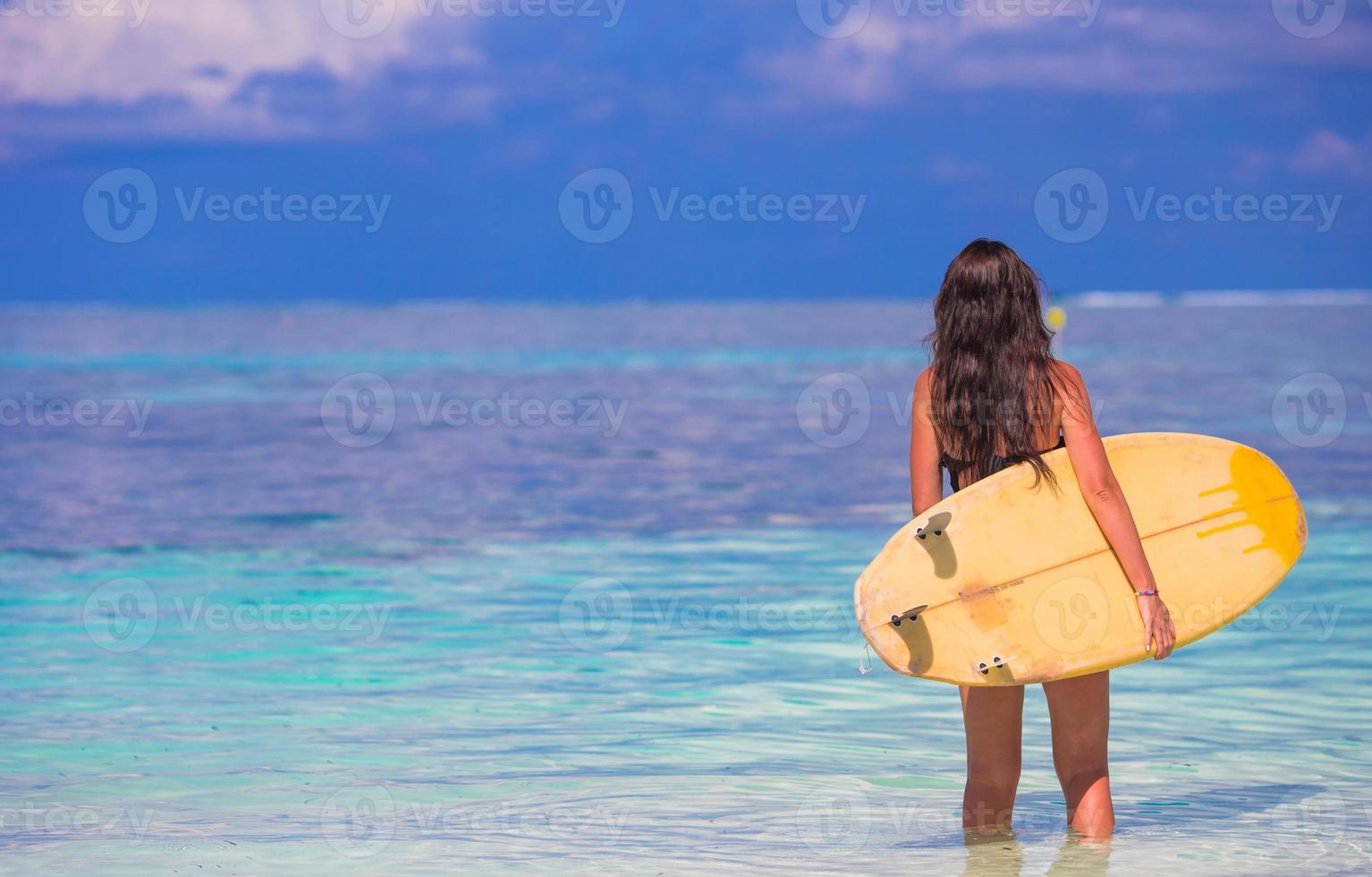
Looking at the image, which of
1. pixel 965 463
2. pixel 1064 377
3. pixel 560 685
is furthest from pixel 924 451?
pixel 560 685

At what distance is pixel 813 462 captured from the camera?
17109 mm

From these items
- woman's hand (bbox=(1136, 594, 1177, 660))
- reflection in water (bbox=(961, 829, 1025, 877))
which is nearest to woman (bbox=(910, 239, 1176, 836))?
woman's hand (bbox=(1136, 594, 1177, 660))

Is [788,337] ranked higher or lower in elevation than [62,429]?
higher

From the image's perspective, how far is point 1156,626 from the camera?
4.04 meters

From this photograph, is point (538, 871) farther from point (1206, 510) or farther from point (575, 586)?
point (575, 586)

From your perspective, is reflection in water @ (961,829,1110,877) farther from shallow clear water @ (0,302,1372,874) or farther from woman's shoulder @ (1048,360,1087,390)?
woman's shoulder @ (1048,360,1087,390)

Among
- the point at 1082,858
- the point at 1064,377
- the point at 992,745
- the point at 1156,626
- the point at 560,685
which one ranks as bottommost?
the point at 1082,858

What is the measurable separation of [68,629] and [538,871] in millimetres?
5061

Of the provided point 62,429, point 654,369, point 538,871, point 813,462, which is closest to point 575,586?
point 538,871

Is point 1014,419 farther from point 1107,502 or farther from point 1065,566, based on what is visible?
point 1065,566

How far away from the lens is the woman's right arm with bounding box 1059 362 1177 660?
3.99 meters

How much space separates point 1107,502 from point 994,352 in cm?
51

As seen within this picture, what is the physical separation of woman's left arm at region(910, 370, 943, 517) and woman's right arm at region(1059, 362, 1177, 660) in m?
0.37

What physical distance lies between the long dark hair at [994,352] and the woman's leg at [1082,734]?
2.20ft
